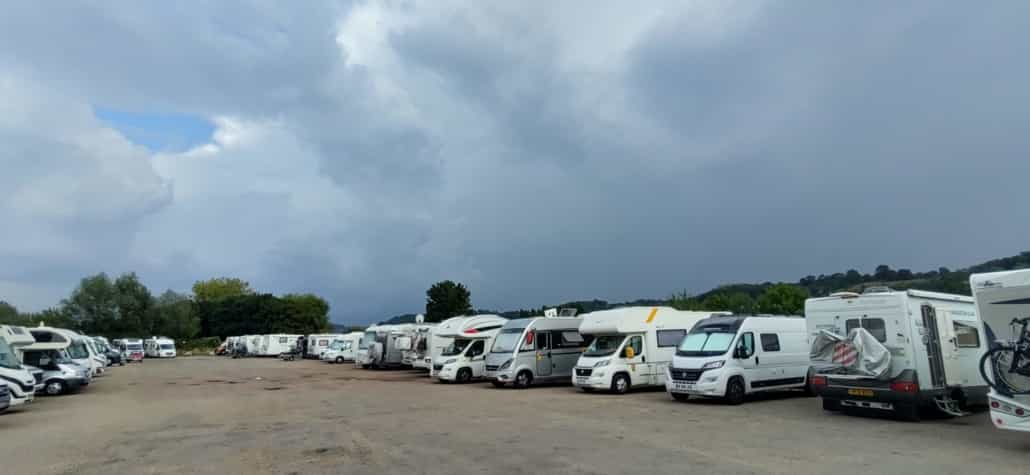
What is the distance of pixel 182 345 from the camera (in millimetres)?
83000

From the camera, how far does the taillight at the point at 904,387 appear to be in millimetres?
12289

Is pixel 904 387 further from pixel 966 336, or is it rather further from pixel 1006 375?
pixel 1006 375

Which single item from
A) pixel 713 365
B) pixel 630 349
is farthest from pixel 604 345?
pixel 713 365

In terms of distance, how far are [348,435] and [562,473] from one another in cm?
500

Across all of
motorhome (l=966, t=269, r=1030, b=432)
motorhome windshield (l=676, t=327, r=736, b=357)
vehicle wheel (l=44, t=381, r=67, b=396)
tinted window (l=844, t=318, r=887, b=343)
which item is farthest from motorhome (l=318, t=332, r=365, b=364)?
motorhome (l=966, t=269, r=1030, b=432)

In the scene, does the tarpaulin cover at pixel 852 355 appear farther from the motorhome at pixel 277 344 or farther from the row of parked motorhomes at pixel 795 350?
the motorhome at pixel 277 344

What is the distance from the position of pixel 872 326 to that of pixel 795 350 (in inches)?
192

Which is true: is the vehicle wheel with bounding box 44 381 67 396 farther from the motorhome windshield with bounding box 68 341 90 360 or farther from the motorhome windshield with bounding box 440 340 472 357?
the motorhome windshield with bounding box 440 340 472 357

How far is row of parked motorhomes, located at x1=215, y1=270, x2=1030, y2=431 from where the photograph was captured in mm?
12367

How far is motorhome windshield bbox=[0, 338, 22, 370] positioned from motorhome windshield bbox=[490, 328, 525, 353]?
45.6ft

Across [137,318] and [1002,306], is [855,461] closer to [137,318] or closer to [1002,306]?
[1002,306]

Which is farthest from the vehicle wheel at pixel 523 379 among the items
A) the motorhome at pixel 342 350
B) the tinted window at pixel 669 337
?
the motorhome at pixel 342 350

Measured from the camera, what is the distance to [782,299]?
35250mm

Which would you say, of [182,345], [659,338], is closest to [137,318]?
[182,345]
